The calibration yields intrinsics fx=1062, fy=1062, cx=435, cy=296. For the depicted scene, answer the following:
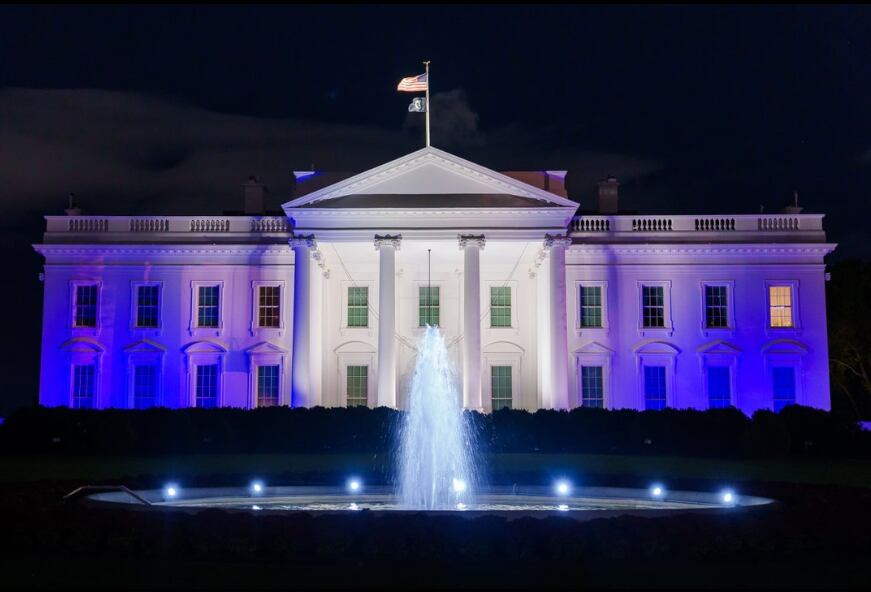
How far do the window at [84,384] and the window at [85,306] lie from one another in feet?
5.70

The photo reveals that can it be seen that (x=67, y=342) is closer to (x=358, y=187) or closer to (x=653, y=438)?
(x=358, y=187)

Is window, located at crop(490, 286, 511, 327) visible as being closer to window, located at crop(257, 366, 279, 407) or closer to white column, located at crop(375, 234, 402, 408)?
white column, located at crop(375, 234, 402, 408)

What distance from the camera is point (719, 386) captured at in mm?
42469

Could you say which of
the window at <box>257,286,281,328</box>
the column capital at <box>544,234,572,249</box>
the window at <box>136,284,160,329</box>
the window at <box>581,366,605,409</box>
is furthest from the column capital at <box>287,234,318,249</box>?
the window at <box>581,366,605,409</box>

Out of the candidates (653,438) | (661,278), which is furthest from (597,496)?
(661,278)

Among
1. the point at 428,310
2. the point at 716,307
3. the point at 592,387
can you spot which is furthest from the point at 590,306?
the point at 428,310

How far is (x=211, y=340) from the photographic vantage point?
42812 millimetres

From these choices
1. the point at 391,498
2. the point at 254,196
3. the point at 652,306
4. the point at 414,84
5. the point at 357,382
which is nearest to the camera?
the point at 391,498

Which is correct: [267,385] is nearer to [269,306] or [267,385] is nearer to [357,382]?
[269,306]

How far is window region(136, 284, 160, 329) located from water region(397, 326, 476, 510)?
80.2ft

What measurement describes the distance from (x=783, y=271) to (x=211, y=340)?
23.2m

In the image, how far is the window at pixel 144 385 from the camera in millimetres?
42656

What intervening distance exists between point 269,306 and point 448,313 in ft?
23.8

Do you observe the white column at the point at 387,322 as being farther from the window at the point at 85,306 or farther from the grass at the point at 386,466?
the window at the point at 85,306
